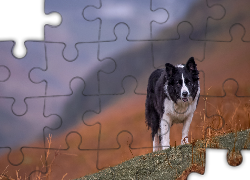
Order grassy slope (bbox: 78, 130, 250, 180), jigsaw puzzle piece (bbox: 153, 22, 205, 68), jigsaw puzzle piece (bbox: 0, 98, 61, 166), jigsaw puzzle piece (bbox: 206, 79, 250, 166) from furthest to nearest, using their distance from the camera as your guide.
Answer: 1. jigsaw puzzle piece (bbox: 0, 98, 61, 166)
2. jigsaw puzzle piece (bbox: 153, 22, 205, 68)
3. jigsaw puzzle piece (bbox: 206, 79, 250, 166)
4. grassy slope (bbox: 78, 130, 250, 180)

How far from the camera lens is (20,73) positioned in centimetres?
586

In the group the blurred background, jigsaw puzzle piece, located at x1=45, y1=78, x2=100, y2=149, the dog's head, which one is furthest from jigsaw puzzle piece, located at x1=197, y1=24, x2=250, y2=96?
jigsaw puzzle piece, located at x1=45, y1=78, x2=100, y2=149

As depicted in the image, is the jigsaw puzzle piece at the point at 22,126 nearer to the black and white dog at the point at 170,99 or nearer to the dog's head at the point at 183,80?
the black and white dog at the point at 170,99

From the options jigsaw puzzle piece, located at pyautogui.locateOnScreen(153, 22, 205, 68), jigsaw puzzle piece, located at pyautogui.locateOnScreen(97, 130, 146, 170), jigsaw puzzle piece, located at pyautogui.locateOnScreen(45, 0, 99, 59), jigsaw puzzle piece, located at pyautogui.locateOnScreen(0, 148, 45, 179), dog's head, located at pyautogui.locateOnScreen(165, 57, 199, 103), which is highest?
jigsaw puzzle piece, located at pyautogui.locateOnScreen(45, 0, 99, 59)

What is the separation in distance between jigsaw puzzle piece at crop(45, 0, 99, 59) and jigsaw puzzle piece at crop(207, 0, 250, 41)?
2058 mm

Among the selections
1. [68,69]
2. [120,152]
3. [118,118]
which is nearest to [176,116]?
[118,118]

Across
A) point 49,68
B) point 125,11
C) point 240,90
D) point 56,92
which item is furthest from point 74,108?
point 240,90

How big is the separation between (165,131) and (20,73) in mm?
2866

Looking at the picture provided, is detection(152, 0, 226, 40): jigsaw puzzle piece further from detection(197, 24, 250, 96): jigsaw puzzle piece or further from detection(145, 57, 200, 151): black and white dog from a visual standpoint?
detection(145, 57, 200, 151): black and white dog

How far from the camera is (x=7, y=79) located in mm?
5965

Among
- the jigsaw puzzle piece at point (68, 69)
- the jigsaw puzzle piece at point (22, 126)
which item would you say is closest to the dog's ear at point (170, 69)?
the jigsaw puzzle piece at point (68, 69)

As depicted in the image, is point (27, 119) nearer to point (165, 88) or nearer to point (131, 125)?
point (131, 125)

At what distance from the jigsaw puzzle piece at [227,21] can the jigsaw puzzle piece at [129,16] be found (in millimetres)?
868

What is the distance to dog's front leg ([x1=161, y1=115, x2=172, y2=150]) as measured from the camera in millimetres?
5876
